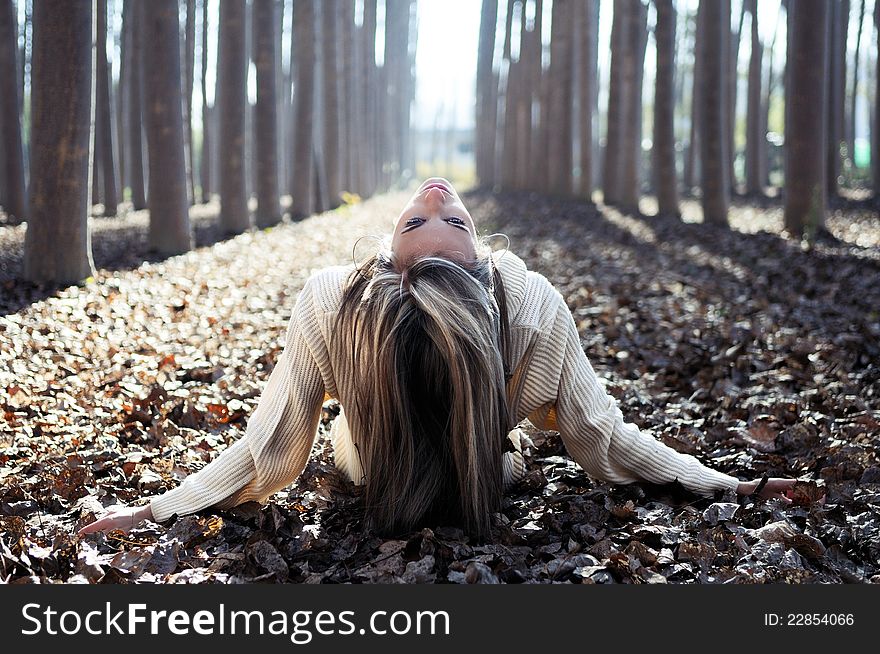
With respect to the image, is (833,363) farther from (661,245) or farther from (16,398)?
(661,245)

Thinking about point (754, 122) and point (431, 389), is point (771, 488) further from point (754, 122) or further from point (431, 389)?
point (754, 122)

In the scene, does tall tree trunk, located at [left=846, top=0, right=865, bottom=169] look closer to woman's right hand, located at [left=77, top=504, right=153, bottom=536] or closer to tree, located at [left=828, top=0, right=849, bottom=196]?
tree, located at [left=828, top=0, right=849, bottom=196]

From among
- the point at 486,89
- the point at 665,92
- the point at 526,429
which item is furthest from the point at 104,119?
the point at 486,89

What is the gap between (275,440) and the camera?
2.97m

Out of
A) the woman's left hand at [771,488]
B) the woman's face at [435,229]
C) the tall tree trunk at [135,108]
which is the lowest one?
the woman's left hand at [771,488]

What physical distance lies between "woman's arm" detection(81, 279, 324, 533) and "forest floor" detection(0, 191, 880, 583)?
0.28 ft

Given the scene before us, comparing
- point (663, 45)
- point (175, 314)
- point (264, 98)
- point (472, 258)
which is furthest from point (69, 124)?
point (663, 45)

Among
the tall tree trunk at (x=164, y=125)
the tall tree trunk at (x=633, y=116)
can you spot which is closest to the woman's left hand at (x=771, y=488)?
the tall tree trunk at (x=164, y=125)

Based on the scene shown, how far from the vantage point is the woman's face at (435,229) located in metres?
2.83

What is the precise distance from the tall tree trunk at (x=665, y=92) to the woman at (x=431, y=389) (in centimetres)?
1360

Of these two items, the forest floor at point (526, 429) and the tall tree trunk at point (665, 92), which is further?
the tall tree trunk at point (665, 92)

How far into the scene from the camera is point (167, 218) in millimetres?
11070

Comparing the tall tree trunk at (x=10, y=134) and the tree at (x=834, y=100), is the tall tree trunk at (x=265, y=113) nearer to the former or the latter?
the tall tree trunk at (x=10, y=134)

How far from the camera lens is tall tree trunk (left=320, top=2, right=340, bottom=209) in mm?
21750
